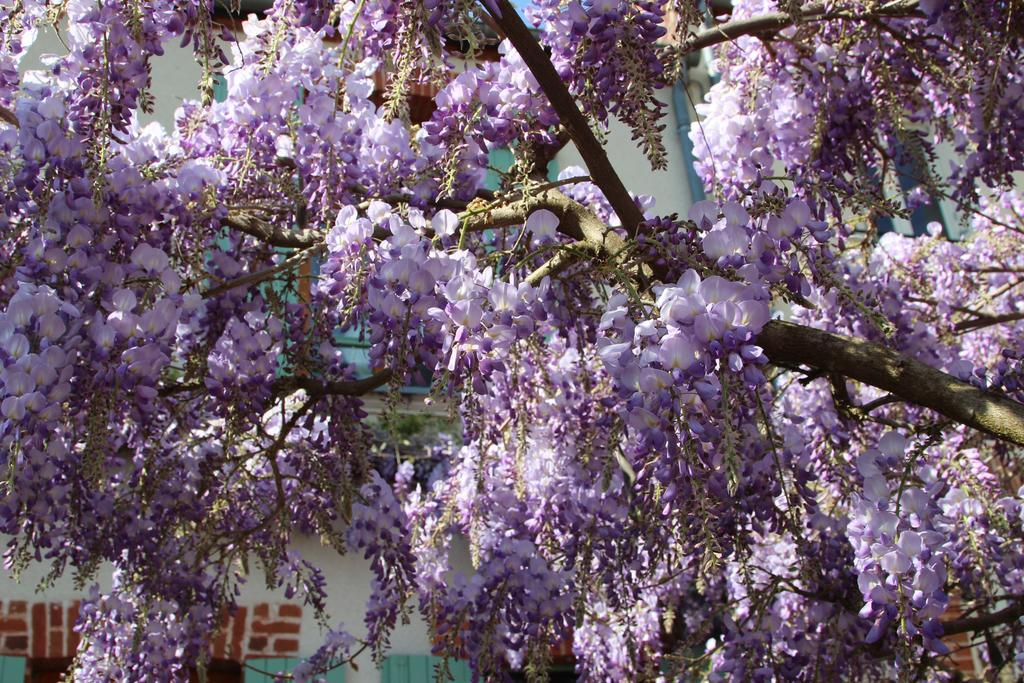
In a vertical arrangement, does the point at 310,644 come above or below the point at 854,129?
below

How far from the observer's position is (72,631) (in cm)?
488

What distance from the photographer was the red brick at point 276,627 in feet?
17.1

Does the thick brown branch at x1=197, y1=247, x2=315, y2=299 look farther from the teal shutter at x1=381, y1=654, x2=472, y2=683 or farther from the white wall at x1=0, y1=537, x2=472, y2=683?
the teal shutter at x1=381, y1=654, x2=472, y2=683

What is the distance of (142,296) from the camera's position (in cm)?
277

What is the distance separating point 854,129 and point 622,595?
1850mm

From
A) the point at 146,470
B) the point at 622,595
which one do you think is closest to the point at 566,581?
the point at 622,595

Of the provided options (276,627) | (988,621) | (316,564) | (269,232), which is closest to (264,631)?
(276,627)

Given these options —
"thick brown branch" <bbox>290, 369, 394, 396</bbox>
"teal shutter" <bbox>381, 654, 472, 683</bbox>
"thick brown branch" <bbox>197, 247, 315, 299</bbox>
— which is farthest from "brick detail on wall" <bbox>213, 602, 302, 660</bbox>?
"thick brown branch" <bbox>197, 247, 315, 299</bbox>

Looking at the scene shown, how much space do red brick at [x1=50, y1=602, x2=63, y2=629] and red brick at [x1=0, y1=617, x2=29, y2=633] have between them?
0.34 feet

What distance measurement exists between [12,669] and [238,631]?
0.97m

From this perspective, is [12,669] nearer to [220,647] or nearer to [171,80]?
[220,647]

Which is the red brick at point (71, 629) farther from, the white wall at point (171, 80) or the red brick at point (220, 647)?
the white wall at point (171, 80)

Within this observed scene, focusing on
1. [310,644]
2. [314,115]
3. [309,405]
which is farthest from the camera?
[310,644]

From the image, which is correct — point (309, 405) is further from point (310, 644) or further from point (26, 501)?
point (310, 644)
